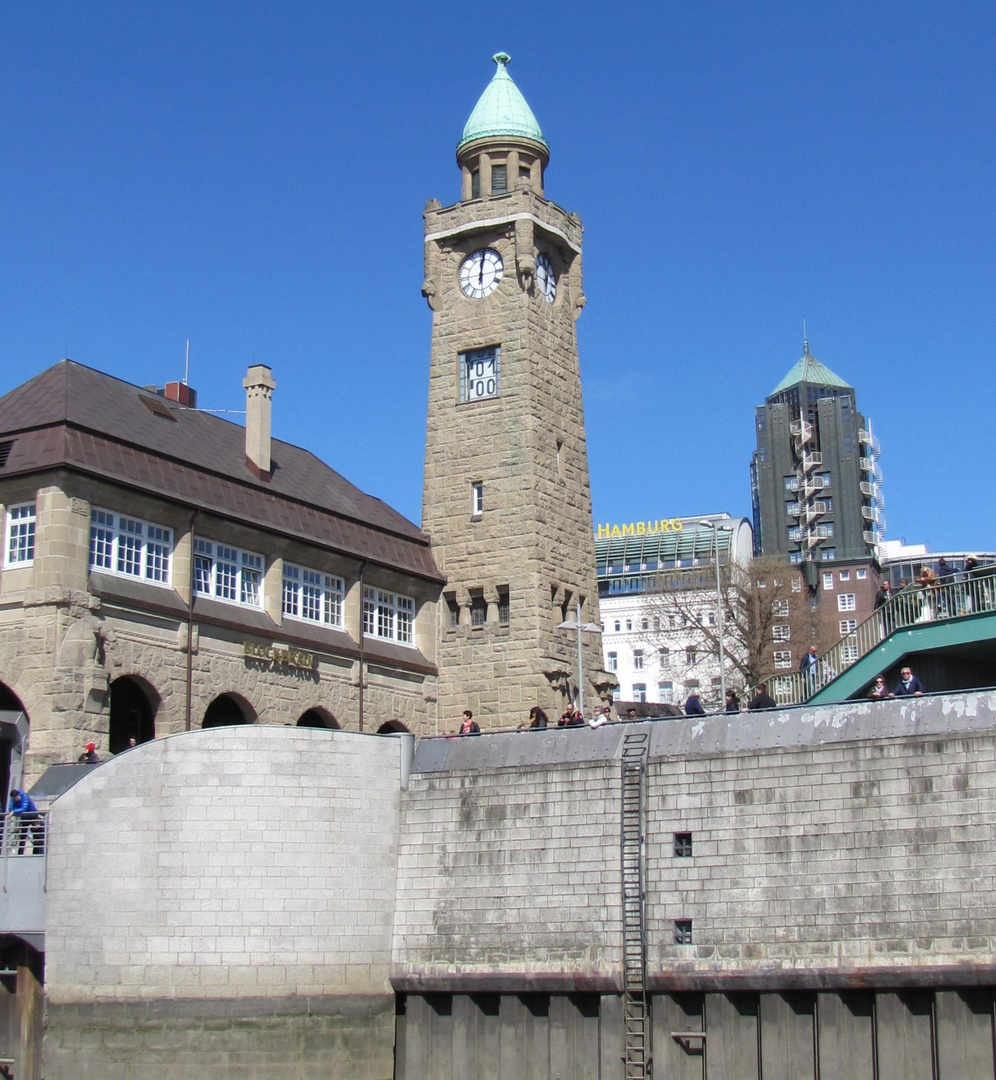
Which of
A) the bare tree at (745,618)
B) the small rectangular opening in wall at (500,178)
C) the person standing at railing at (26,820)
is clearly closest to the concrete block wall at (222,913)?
the person standing at railing at (26,820)

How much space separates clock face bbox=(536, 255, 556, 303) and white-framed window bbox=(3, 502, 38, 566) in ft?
61.6

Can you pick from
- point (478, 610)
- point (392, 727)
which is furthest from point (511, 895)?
point (478, 610)

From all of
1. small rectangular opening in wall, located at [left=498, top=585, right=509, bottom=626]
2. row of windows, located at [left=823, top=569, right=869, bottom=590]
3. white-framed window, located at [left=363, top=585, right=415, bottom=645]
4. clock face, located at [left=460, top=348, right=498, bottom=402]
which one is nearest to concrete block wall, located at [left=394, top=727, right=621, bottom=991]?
white-framed window, located at [left=363, top=585, right=415, bottom=645]

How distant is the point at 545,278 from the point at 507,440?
593 centimetres

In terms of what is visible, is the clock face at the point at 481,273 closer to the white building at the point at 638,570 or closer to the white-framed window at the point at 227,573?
the white-framed window at the point at 227,573

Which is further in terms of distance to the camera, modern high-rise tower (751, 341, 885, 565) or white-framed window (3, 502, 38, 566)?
modern high-rise tower (751, 341, 885, 565)

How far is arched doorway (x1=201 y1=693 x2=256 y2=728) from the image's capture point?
40.9 meters

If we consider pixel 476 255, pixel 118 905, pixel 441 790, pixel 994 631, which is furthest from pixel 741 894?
pixel 476 255

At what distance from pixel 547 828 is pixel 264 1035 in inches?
266

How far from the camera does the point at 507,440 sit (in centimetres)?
4803

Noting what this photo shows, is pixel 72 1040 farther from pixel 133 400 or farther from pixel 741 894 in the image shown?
pixel 133 400

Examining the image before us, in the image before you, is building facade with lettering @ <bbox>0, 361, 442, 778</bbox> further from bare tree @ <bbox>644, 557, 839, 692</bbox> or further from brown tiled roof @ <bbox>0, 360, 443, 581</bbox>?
bare tree @ <bbox>644, 557, 839, 692</bbox>

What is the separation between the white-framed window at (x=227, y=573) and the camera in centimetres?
4078

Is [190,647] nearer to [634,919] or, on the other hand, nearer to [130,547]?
[130,547]
